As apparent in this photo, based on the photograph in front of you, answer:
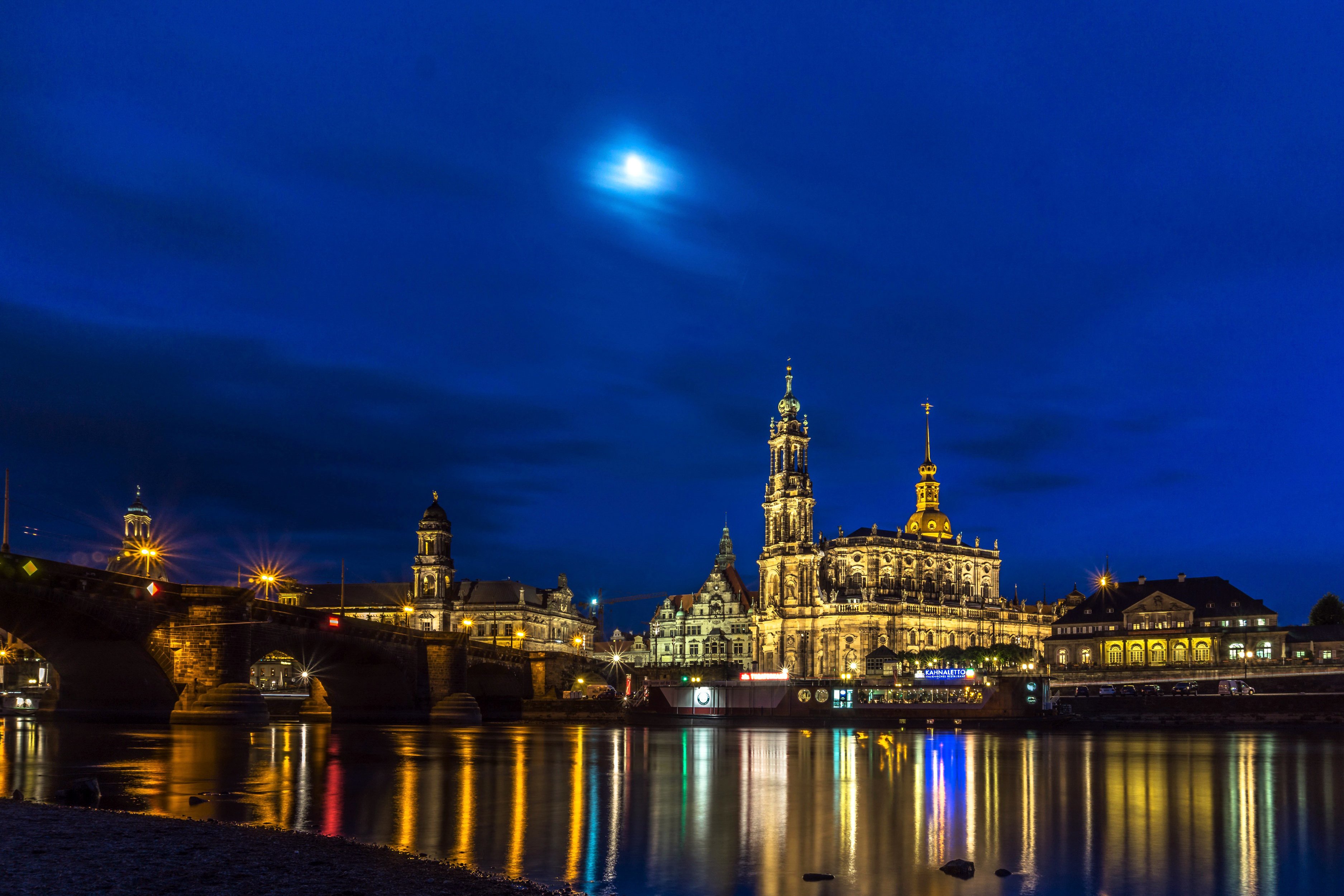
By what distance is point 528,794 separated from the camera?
1486 inches

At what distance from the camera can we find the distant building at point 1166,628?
139 meters

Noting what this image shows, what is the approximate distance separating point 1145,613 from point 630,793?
405 ft

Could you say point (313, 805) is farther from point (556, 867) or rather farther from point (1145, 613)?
point (1145, 613)

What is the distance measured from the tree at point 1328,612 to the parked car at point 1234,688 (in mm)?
37395

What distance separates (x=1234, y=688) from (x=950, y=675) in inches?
1111

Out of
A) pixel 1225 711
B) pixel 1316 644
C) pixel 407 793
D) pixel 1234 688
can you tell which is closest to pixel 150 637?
pixel 407 793

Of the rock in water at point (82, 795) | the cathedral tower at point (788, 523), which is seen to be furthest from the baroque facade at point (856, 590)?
the rock in water at point (82, 795)

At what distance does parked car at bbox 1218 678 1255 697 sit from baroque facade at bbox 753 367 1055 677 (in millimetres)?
61321

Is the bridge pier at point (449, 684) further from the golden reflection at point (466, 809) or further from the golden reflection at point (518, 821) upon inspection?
the golden reflection at point (518, 821)

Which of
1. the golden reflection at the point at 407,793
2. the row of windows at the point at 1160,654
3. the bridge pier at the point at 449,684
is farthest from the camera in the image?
the row of windows at the point at 1160,654

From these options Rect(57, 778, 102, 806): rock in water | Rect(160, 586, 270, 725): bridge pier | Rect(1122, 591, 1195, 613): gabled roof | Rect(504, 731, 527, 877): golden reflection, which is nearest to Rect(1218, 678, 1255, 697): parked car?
Rect(1122, 591, 1195, 613): gabled roof

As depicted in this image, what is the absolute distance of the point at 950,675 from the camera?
116 meters

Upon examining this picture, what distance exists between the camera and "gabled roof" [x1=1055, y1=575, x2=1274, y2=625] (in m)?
144

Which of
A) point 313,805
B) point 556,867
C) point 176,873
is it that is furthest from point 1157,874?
point 313,805
